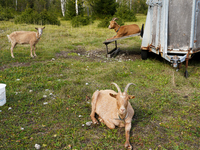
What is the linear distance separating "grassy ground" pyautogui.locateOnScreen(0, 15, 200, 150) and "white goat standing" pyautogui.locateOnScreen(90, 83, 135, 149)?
175mm

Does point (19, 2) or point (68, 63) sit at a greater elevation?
point (19, 2)

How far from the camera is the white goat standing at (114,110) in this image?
3584 millimetres

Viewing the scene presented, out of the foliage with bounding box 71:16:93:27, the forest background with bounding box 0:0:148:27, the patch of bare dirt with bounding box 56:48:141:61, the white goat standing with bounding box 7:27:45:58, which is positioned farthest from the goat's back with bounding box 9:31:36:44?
the foliage with bounding box 71:16:93:27

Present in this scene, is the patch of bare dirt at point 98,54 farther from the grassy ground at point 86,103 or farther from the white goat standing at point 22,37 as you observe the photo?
the white goat standing at point 22,37

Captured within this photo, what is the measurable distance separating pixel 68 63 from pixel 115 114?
5.07 meters

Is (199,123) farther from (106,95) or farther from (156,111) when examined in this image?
(106,95)

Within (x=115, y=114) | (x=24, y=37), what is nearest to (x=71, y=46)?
(x=24, y=37)

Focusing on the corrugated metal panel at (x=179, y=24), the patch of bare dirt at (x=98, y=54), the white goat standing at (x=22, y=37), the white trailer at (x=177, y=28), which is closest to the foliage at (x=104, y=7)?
the patch of bare dirt at (x=98, y=54)

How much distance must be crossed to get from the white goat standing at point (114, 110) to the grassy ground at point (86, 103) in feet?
0.57

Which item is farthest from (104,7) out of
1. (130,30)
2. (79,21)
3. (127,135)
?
(127,135)

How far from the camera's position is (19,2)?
39.2 metres

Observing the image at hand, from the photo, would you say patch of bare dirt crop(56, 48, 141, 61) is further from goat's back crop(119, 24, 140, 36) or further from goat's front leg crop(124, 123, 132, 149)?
goat's front leg crop(124, 123, 132, 149)

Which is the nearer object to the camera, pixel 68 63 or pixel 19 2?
pixel 68 63

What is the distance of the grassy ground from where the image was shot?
382cm
